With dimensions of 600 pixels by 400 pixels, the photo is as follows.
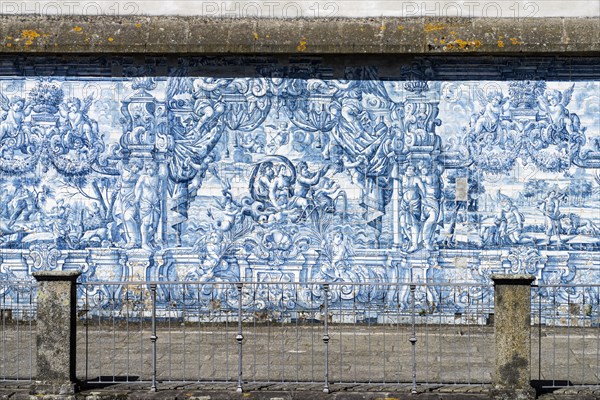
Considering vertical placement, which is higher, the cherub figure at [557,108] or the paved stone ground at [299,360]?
the cherub figure at [557,108]

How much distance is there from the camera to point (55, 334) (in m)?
11.0

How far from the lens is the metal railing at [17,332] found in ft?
39.4

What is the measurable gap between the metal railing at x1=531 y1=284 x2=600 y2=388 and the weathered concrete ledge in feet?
10.1

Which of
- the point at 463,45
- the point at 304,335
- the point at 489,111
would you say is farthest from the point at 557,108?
the point at 304,335

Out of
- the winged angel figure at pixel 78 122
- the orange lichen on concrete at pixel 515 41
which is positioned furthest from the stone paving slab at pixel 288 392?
the orange lichen on concrete at pixel 515 41

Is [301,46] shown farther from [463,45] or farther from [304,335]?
[304,335]

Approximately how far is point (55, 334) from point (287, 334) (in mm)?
3980

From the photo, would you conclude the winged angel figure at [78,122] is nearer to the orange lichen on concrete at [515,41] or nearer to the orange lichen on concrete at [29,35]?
the orange lichen on concrete at [29,35]

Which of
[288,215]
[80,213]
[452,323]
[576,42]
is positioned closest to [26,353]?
[80,213]

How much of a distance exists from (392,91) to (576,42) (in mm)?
2351

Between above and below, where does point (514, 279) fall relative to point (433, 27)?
below

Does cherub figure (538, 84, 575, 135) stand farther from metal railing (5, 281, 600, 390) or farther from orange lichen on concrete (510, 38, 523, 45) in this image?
metal railing (5, 281, 600, 390)

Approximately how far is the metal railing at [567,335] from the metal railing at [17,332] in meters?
5.27

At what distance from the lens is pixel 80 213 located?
1494 cm
